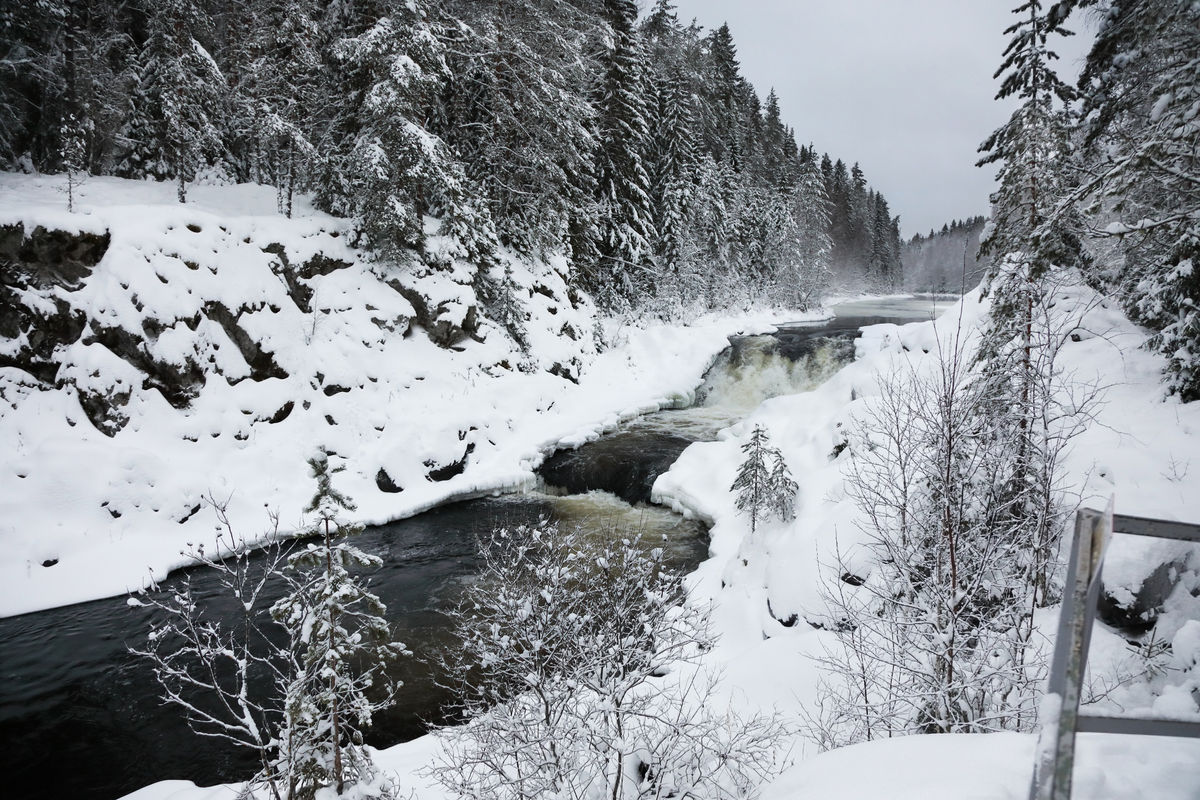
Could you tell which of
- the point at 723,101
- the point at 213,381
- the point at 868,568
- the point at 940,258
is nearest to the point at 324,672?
the point at 868,568

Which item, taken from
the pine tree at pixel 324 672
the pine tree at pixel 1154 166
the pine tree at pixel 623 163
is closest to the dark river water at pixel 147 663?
the pine tree at pixel 324 672

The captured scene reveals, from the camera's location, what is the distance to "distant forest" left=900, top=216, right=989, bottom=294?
93438 millimetres

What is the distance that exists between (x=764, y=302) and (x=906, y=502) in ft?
136

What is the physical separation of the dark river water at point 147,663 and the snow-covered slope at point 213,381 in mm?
912

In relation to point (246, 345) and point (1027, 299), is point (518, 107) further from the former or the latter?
point (1027, 299)

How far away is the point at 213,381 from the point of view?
13.6 metres

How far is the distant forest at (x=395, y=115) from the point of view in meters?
15.7

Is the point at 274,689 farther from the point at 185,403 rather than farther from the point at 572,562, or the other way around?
the point at 185,403

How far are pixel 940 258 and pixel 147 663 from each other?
133161 millimetres

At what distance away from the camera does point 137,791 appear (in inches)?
244

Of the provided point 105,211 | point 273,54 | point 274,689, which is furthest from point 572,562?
point 273,54

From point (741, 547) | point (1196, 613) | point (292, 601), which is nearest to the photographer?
point (292, 601)

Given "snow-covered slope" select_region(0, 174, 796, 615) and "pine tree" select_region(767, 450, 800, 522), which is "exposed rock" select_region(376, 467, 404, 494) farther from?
"pine tree" select_region(767, 450, 800, 522)

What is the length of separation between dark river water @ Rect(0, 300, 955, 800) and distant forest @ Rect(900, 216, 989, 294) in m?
92.0
